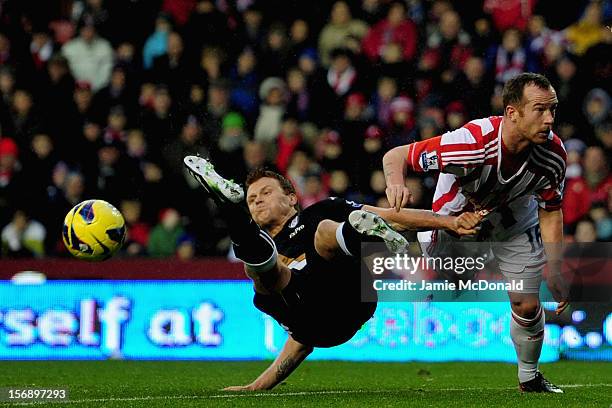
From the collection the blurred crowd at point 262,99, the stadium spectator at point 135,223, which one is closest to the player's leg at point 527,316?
the blurred crowd at point 262,99

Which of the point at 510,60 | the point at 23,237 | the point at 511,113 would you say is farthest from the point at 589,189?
the point at 23,237

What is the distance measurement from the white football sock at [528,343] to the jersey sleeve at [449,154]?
1.24 m

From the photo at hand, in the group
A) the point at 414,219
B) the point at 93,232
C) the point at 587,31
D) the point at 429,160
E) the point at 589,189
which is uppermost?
the point at 587,31

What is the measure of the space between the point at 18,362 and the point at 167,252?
213 cm

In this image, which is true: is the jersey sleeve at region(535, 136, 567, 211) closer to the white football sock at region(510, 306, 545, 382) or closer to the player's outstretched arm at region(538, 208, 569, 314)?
the player's outstretched arm at region(538, 208, 569, 314)

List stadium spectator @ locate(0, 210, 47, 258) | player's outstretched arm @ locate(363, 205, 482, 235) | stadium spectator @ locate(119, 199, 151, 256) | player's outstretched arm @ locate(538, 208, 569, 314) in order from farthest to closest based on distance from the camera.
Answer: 1. stadium spectator @ locate(119, 199, 151, 256)
2. stadium spectator @ locate(0, 210, 47, 258)
3. player's outstretched arm @ locate(538, 208, 569, 314)
4. player's outstretched arm @ locate(363, 205, 482, 235)

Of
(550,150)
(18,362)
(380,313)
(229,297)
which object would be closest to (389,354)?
(380,313)

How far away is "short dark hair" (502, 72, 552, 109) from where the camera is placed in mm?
8227

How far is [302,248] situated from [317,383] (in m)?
2.00

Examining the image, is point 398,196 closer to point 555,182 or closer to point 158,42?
point 555,182

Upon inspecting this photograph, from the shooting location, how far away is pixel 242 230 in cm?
762

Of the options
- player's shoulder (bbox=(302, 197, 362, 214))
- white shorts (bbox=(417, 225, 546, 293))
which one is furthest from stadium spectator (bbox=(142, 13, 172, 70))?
A: player's shoulder (bbox=(302, 197, 362, 214))

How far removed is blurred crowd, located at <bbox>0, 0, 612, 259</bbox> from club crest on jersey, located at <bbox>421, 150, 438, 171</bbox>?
15.5 feet

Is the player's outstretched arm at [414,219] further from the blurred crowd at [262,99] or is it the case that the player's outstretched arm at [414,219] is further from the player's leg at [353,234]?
the blurred crowd at [262,99]
